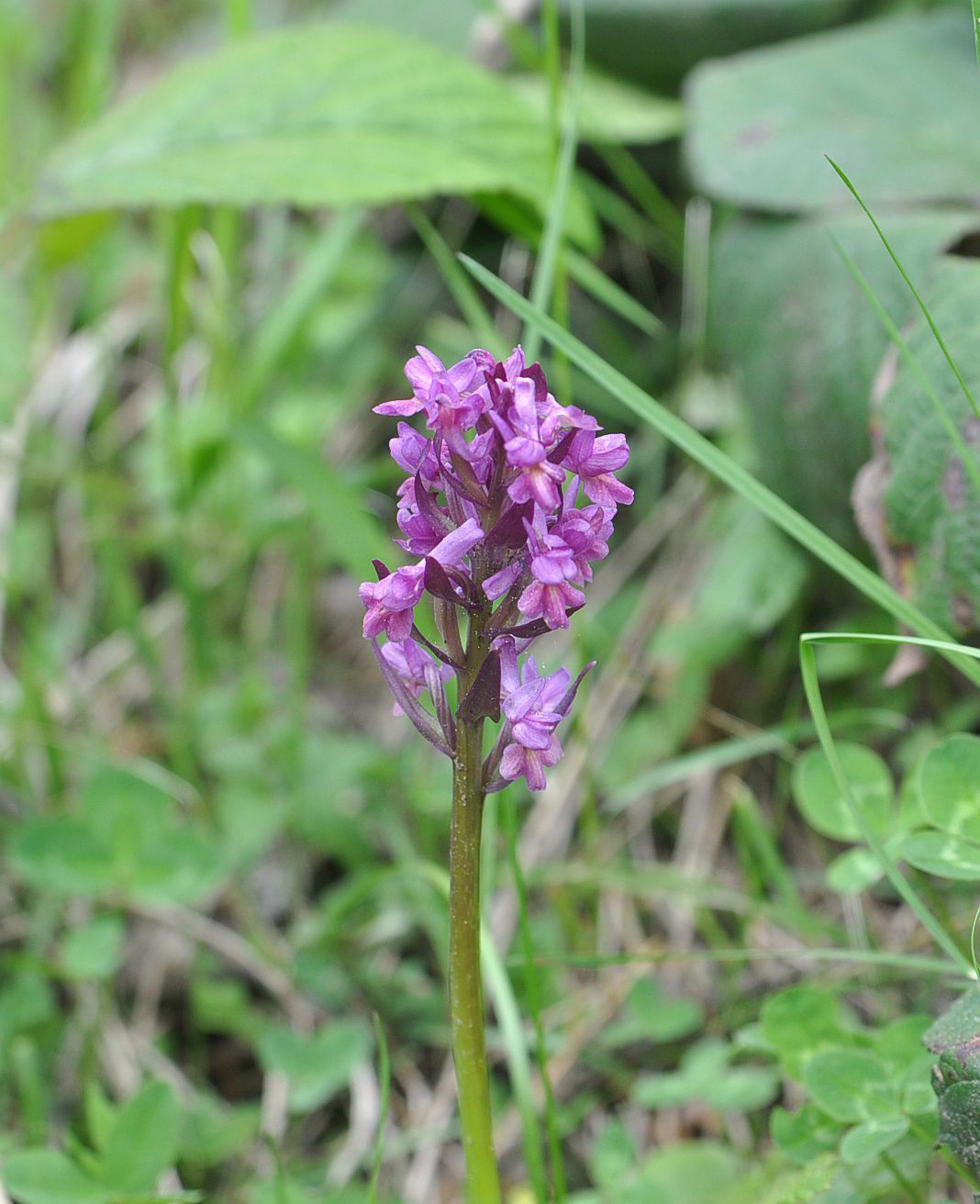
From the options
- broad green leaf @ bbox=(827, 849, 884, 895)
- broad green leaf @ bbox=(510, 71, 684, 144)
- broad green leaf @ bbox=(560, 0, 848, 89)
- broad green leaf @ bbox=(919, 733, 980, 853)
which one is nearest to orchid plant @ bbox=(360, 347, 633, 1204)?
broad green leaf @ bbox=(919, 733, 980, 853)

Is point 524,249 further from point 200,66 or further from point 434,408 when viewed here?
point 434,408

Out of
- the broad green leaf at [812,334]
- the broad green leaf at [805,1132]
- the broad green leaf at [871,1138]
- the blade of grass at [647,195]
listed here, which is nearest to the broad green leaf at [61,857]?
the broad green leaf at [805,1132]

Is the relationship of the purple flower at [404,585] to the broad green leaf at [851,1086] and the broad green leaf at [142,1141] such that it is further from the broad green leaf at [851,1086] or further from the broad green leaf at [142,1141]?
the broad green leaf at [142,1141]

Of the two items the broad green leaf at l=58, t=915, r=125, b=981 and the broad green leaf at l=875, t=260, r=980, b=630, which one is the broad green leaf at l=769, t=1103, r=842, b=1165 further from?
the broad green leaf at l=58, t=915, r=125, b=981

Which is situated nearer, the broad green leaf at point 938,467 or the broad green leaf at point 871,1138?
the broad green leaf at point 871,1138

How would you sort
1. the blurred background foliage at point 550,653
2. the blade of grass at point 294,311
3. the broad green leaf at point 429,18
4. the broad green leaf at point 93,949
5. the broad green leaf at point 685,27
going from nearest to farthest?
1. the blurred background foliage at point 550,653
2. the broad green leaf at point 93,949
3. the blade of grass at point 294,311
4. the broad green leaf at point 685,27
5. the broad green leaf at point 429,18
